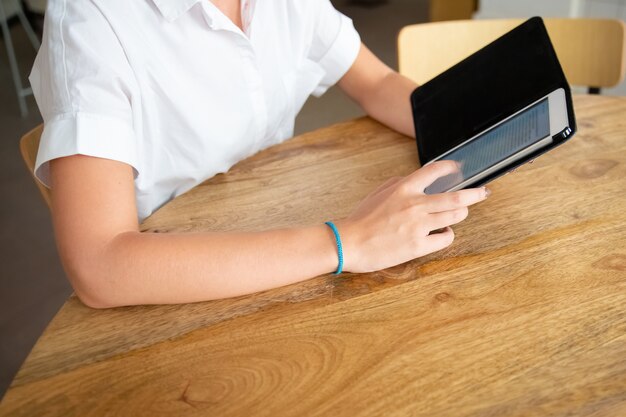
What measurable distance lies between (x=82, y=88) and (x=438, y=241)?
505mm

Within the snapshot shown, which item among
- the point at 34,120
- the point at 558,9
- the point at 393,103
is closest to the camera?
the point at 393,103

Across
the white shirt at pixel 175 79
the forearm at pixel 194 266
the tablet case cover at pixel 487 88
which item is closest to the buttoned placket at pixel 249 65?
the white shirt at pixel 175 79

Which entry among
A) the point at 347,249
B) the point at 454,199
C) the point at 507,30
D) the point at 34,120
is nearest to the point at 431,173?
the point at 454,199

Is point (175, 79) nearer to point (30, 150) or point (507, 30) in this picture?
point (30, 150)

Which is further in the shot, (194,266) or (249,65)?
(249,65)

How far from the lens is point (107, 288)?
0.81 m

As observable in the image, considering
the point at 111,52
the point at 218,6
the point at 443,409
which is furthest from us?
the point at 218,6

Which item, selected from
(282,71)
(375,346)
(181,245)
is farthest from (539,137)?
(282,71)

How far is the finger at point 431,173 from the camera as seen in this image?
898mm

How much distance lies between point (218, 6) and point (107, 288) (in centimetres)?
53

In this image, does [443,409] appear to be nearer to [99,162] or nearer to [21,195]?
[99,162]

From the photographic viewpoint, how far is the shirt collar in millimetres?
996

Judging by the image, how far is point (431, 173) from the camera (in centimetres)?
90

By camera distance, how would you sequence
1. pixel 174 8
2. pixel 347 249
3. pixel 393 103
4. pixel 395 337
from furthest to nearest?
pixel 393 103 → pixel 174 8 → pixel 347 249 → pixel 395 337
